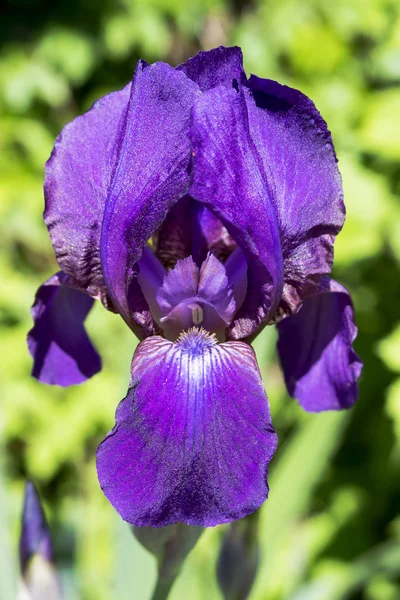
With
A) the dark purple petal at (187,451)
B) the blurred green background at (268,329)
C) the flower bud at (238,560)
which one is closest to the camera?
the dark purple petal at (187,451)

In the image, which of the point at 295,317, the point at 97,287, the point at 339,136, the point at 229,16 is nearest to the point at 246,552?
the point at 295,317

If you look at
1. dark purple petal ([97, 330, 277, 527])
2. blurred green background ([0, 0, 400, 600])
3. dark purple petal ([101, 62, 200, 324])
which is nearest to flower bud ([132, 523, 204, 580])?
dark purple petal ([97, 330, 277, 527])

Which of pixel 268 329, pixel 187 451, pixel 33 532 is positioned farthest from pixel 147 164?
pixel 268 329

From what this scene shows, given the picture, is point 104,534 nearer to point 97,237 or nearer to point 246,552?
point 246,552

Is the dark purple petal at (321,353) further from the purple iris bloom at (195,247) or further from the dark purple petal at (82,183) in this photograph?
the dark purple petal at (82,183)

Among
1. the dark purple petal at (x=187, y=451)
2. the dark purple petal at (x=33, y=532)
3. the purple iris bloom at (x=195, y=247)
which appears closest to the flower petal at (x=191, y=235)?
the purple iris bloom at (x=195, y=247)

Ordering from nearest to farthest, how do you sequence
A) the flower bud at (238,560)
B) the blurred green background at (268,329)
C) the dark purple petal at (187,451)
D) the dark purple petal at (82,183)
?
the dark purple petal at (187,451)
the dark purple petal at (82,183)
the flower bud at (238,560)
the blurred green background at (268,329)
